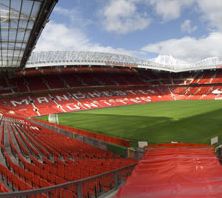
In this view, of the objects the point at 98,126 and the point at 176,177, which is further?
the point at 98,126

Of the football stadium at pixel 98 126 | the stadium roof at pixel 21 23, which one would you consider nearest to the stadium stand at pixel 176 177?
the football stadium at pixel 98 126

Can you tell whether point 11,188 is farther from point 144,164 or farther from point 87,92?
point 87,92

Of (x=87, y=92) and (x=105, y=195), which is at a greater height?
(x=87, y=92)

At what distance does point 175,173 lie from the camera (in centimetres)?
576

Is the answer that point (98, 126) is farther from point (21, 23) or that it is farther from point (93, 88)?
point (93, 88)

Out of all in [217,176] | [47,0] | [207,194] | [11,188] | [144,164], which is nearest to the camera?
[207,194]

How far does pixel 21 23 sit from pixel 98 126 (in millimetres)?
11986

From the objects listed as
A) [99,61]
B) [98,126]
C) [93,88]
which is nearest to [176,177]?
[98,126]

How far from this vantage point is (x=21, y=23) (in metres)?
20.8

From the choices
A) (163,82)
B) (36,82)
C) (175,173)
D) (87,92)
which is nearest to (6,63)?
(36,82)

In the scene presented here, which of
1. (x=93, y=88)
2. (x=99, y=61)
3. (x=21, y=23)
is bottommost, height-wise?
(x=21, y=23)

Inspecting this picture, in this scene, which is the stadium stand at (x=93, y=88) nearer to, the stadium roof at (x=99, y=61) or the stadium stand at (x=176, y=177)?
the stadium roof at (x=99, y=61)

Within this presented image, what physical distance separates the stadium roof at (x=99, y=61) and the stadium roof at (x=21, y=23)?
21.9 meters

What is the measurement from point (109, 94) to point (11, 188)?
5453cm
